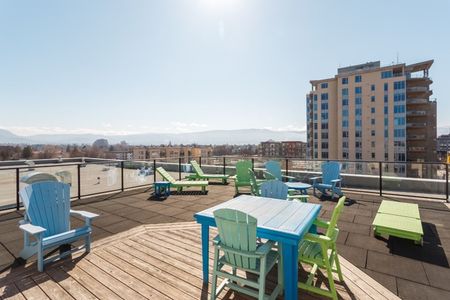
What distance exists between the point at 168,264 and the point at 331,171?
5.45 meters

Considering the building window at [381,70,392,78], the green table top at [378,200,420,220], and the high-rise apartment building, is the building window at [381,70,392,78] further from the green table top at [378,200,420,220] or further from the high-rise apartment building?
the green table top at [378,200,420,220]

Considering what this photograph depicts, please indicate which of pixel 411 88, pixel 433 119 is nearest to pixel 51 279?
pixel 411 88

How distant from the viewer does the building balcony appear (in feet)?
7.54

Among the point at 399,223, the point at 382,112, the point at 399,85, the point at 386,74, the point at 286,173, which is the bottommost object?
the point at 399,223

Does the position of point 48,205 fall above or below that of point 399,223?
above

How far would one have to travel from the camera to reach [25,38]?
28.2ft

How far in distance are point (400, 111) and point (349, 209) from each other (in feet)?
147

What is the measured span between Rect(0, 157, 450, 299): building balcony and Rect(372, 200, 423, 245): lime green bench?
17 centimetres

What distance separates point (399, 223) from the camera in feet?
11.5

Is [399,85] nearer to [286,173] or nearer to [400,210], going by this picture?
[286,173]

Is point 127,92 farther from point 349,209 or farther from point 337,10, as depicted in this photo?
point 349,209

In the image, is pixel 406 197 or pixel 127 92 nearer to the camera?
pixel 406 197

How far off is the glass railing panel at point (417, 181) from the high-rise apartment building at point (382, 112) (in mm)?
39030

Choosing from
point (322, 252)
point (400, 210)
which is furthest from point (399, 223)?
point (322, 252)
